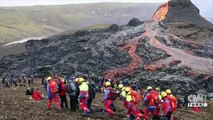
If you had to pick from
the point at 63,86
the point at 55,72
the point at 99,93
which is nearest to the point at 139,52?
the point at 55,72

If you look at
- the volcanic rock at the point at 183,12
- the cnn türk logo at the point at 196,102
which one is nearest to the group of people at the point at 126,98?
the cnn türk logo at the point at 196,102

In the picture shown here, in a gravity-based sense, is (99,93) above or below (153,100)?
below

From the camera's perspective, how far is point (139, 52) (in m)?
77.7

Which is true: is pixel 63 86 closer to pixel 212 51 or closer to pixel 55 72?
pixel 55 72

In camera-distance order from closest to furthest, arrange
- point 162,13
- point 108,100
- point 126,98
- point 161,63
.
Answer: point 126,98 < point 108,100 < point 161,63 < point 162,13

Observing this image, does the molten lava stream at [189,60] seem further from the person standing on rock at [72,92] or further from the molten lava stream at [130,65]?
the person standing on rock at [72,92]

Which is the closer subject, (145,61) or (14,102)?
(14,102)

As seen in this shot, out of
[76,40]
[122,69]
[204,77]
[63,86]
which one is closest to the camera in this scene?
[63,86]

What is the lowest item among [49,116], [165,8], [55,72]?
[55,72]

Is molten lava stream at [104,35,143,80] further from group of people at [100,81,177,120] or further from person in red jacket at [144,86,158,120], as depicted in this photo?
person in red jacket at [144,86,158,120]

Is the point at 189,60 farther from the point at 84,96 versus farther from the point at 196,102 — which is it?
the point at 84,96

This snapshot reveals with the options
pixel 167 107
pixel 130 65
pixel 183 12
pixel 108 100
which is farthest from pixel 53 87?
pixel 183 12

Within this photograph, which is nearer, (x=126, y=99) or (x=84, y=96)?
(x=126, y=99)

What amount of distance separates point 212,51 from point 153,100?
5524cm
